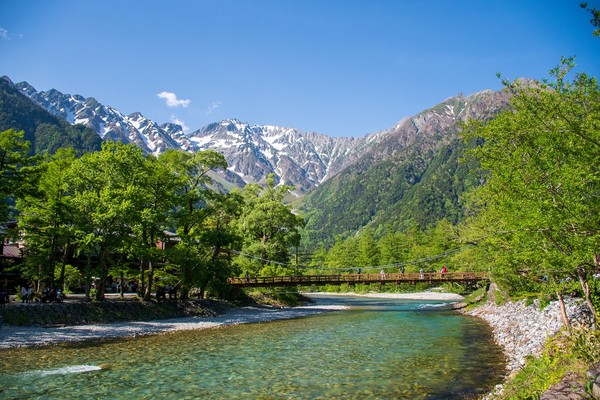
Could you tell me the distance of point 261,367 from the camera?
17812mm

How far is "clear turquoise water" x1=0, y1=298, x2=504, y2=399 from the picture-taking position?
45.7 ft

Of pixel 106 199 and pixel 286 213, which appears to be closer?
pixel 106 199

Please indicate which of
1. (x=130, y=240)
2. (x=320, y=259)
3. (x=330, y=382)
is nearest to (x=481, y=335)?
(x=330, y=382)

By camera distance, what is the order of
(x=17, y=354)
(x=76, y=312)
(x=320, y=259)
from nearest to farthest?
(x=17, y=354) < (x=76, y=312) < (x=320, y=259)

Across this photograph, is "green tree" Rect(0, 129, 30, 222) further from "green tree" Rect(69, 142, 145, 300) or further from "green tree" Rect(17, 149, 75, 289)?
"green tree" Rect(69, 142, 145, 300)

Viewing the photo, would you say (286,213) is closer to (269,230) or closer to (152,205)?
(269,230)

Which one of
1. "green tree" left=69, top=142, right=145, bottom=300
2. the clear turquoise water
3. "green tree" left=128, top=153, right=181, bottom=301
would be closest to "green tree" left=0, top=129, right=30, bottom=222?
"green tree" left=69, top=142, right=145, bottom=300

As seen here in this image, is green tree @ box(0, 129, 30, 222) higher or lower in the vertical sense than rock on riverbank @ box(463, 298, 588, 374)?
higher

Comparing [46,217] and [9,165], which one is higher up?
[9,165]

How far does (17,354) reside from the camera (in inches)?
762

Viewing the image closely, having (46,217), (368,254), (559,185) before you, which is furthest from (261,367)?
(368,254)

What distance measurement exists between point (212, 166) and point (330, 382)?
29396 millimetres

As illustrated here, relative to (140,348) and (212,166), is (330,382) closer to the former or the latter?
(140,348)

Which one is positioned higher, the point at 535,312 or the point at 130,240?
the point at 130,240
